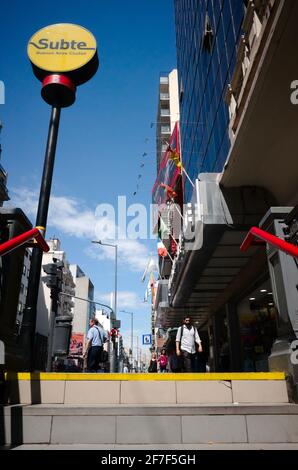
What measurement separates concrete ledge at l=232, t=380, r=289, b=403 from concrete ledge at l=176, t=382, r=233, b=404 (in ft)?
0.34

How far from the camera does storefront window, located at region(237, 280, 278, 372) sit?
1465 cm

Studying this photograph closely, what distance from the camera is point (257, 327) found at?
1655 cm

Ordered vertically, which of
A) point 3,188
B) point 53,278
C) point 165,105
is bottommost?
point 53,278

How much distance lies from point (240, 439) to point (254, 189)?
781 centimetres

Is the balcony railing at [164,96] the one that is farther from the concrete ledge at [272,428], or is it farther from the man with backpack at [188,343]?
the concrete ledge at [272,428]

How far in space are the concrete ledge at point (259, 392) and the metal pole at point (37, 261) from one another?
3.15 metres

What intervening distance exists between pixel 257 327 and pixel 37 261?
13038mm

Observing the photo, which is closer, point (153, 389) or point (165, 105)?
point (153, 389)

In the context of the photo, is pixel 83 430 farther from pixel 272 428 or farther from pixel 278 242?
pixel 278 242

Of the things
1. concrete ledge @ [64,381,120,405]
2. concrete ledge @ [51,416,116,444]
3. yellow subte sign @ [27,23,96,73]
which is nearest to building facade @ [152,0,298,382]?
concrete ledge @ [64,381,120,405]

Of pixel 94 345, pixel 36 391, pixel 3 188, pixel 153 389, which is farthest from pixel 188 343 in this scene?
pixel 3 188

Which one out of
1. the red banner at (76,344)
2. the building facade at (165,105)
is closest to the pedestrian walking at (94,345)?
the building facade at (165,105)

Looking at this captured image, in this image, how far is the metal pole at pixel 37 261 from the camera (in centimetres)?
566

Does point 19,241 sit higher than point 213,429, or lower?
higher
